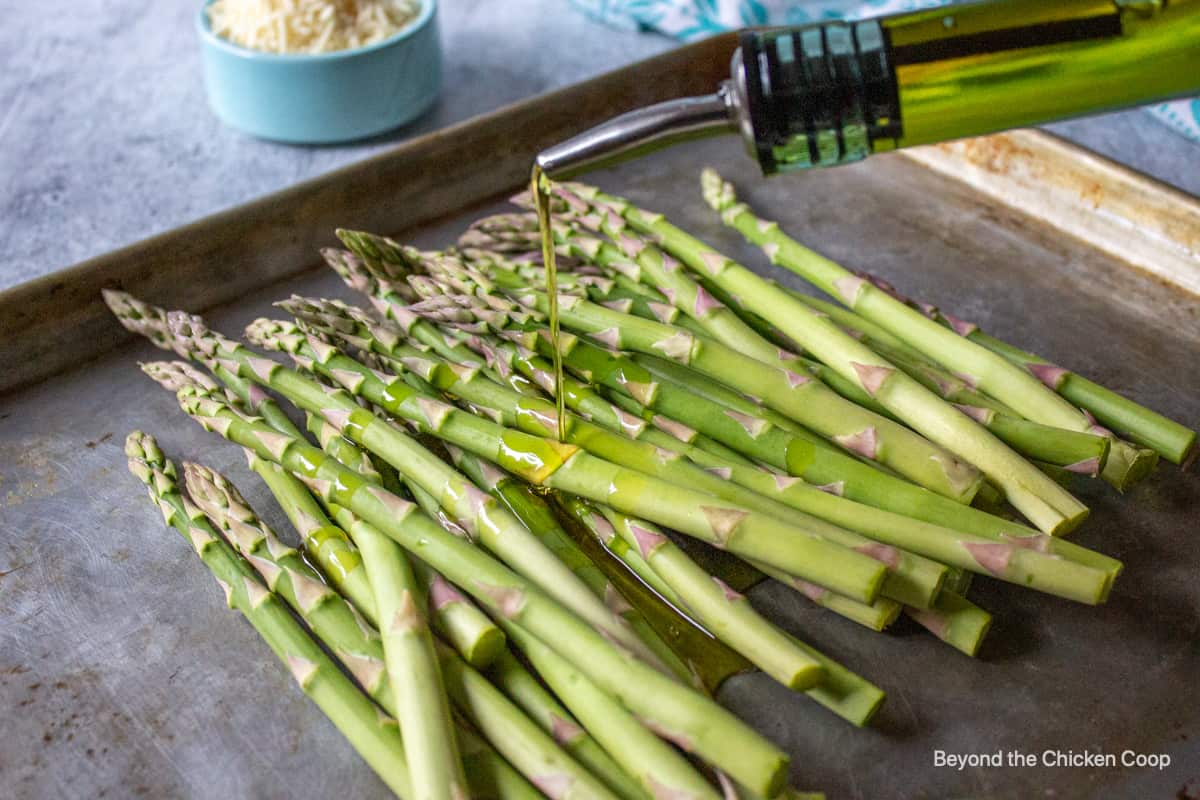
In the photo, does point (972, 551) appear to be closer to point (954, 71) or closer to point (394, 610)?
point (954, 71)

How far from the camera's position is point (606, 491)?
145 centimetres

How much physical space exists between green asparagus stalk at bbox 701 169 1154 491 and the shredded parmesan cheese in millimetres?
1246

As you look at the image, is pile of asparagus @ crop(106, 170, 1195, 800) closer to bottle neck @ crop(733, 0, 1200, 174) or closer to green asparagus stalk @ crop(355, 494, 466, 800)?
green asparagus stalk @ crop(355, 494, 466, 800)

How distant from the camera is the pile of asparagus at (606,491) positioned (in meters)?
1.26

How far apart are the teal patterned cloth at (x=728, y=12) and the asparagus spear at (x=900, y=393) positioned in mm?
1439

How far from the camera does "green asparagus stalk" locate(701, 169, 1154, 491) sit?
156cm

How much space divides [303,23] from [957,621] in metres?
2.09

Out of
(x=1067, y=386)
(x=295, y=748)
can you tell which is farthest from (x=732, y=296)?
(x=295, y=748)

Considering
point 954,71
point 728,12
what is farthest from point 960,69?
point 728,12

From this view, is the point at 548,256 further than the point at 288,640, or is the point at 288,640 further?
the point at 548,256

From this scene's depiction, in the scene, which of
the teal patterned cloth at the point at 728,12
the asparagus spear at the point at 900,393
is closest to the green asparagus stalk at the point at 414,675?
the asparagus spear at the point at 900,393

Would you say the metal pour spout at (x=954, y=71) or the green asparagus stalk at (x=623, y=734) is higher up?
the metal pour spout at (x=954, y=71)

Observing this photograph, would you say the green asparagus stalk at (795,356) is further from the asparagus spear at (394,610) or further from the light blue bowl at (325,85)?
the light blue bowl at (325,85)

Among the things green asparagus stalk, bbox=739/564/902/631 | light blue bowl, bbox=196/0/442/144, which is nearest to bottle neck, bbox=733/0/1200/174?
green asparagus stalk, bbox=739/564/902/631
